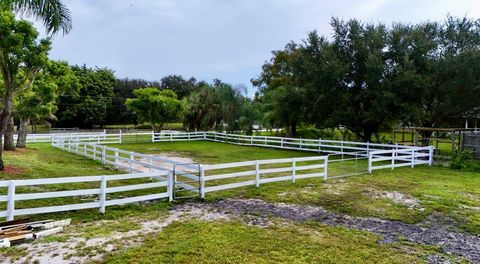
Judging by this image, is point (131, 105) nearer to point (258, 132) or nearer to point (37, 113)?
point (258, 132)

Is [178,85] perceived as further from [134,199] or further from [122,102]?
[134,199]

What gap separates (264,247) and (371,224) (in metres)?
2.64

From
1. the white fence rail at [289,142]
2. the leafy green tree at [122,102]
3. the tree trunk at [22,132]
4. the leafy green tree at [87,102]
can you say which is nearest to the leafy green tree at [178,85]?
the leafy green tree at [122,102]

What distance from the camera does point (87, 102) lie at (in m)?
49.7

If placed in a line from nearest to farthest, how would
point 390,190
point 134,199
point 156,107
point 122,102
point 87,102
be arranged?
point 134,199 → point 390,190 → point 156,107 → point 87,102 → point 122,102

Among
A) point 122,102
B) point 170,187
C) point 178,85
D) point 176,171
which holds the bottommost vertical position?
point 170,187

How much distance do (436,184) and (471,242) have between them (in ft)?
18.8

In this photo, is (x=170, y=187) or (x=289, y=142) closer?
(x=170, y=187)

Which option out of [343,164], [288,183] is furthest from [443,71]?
[288,183]

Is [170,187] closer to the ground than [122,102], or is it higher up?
closer to the ground

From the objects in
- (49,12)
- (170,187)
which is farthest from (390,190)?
(49,12)

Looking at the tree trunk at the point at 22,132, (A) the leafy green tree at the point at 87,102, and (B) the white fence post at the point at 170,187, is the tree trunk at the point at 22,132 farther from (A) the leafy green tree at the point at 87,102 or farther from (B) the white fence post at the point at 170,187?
(A) the leafy green tree at the point at 87,102

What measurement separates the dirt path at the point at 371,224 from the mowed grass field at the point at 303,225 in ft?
1.05

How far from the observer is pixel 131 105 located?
34.8 m
